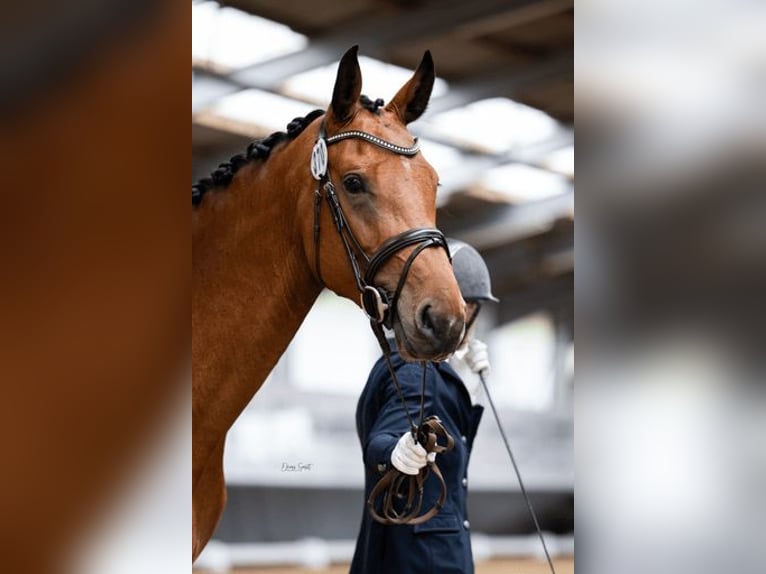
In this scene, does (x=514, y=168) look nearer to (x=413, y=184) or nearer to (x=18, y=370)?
(x=413, y=184)

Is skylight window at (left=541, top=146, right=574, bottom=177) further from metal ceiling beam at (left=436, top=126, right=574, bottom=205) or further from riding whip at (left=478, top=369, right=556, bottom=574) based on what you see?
riding whip at (left=478, top=369, right=556, bottom=574)

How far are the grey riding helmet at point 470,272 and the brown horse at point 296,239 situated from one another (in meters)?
0.43

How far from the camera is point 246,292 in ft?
7.47

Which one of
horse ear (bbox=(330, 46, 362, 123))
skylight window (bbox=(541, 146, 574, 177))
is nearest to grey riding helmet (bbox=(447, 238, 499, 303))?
skylight window (bbox=(541, 146, 574, 177))

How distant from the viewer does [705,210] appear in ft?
7.77

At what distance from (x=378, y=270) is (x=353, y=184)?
17cm

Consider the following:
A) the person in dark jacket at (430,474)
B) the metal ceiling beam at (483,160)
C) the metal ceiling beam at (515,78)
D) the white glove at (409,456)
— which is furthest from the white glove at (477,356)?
the metal ceiling beam at (515,78)

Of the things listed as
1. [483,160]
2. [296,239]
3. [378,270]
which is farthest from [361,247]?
[483,160]

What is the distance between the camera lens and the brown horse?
211 centimetres

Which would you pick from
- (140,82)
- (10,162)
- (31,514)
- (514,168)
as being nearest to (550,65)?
(514,168)

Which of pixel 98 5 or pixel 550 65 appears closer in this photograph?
pixel 98 5

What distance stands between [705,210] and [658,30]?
39 centimetres

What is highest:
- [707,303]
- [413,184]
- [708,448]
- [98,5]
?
[98,5]

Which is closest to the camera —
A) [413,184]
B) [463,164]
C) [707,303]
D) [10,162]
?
[10,162]
